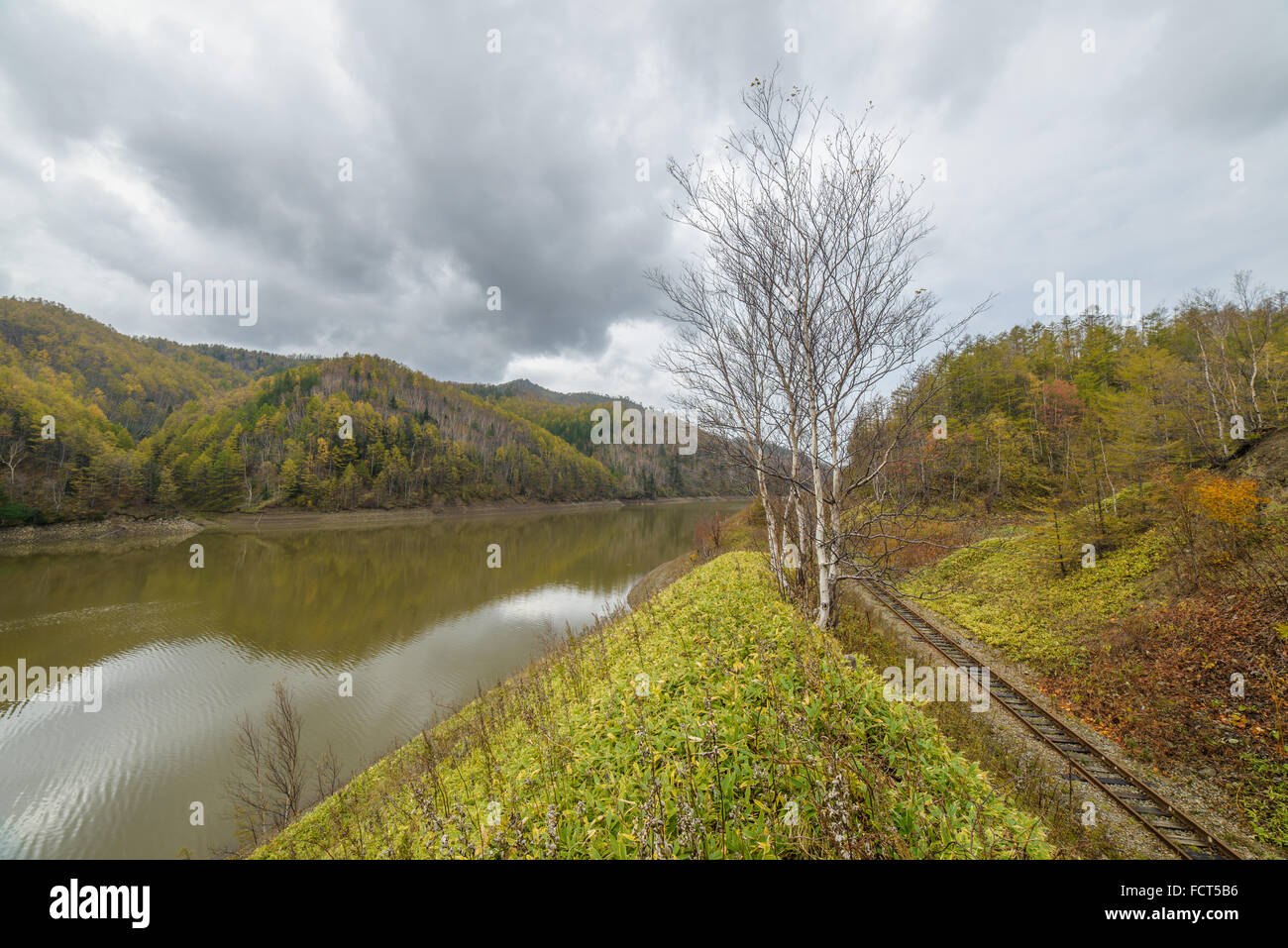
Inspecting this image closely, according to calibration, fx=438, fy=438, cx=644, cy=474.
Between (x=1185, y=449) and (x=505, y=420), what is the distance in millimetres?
119800

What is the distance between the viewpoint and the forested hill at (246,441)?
51.5 metres

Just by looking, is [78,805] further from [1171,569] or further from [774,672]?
[1171,569]

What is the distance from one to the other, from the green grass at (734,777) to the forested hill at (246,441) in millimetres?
25883

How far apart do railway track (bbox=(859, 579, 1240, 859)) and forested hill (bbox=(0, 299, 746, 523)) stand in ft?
75.0

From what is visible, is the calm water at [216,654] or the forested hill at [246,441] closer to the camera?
the calm water at [216,654]

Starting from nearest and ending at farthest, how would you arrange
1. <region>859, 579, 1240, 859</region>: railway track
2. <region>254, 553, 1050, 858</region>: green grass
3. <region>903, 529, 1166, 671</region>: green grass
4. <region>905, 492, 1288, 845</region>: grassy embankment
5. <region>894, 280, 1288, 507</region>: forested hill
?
<region>254, 553, 1050, 858</region>: green grass → <region>859, 579, 1240, 859</region>: railway track → <region>905, 492, 1288, 845</region>: grassy embankment → <region>903, 529, 1166, 671</region>: green grass → <region>894, 280, 1288, 507</region>: forested hill

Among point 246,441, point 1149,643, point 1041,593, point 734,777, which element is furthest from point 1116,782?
point 246,441

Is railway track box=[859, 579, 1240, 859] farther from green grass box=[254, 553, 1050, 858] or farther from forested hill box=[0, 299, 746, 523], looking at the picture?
forested hill box=[0, 299, 746, 523]

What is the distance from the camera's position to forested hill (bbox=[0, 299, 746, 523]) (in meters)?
51.5

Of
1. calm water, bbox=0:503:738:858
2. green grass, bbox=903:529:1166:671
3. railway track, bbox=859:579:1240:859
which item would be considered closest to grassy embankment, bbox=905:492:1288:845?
green grass, bbox=903:529:1166:671

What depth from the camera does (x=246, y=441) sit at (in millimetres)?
69188

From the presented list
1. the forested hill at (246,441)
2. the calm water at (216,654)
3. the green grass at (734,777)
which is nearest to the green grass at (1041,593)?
the green grass at (734,777)

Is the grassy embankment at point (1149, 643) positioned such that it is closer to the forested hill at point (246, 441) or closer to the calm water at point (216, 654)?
the calm water at point (216, 654)

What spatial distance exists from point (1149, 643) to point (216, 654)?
2961 cm
